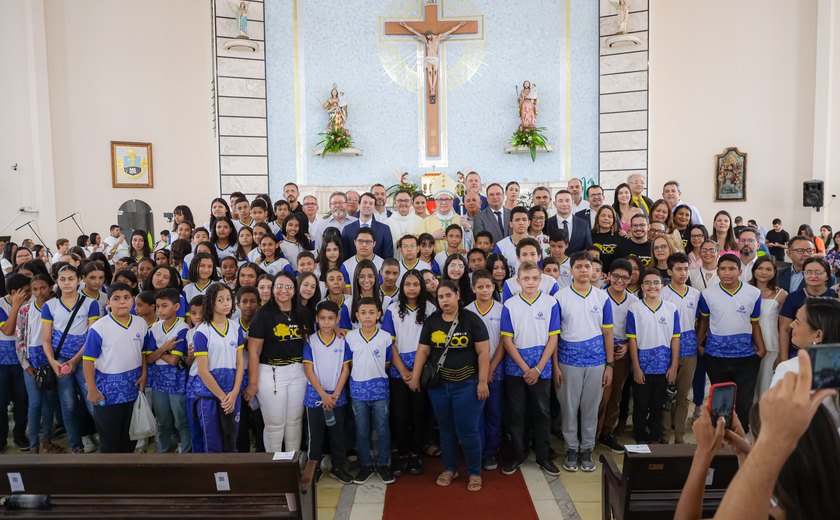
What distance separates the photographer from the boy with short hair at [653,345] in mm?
4203

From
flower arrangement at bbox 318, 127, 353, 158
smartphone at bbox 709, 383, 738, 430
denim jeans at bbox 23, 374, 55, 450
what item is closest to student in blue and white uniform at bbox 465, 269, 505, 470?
smartphone at bbox 709, 383, 738, 430

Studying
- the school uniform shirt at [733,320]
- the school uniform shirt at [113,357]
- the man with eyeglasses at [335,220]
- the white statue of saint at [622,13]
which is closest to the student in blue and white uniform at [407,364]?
the school uniform shirt at [113,357]

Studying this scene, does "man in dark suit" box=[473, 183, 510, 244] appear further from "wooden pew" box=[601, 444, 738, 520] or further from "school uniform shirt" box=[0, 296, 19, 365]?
"school uniform shirt" box=[0, 296, 19, 365]

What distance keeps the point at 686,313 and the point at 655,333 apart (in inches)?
15.3

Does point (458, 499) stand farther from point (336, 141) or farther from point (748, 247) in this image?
point (336, 141)

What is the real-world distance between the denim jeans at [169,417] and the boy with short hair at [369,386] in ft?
4.00

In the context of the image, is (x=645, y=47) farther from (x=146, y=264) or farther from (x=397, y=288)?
(x=146, y=264)

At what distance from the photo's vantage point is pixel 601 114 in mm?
11125

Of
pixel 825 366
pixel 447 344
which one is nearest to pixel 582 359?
pixel 447 344

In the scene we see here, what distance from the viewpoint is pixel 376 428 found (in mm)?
3994

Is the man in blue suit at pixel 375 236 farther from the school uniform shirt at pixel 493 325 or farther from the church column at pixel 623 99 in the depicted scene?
the church column at pixel 623 99

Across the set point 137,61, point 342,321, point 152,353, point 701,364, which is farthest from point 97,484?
point 137,61

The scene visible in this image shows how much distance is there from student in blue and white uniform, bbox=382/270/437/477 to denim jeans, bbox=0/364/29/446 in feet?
9.49

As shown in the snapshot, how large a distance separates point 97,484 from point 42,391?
2408mm
